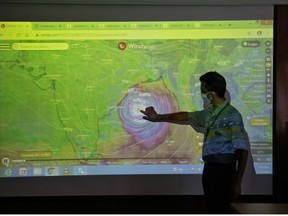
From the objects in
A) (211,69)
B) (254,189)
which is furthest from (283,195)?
(211,69)

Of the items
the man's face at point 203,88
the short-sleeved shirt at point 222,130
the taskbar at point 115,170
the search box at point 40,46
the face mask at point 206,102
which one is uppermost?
the search box at point 40,46

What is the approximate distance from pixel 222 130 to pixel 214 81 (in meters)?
0.38

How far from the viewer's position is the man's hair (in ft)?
10.5

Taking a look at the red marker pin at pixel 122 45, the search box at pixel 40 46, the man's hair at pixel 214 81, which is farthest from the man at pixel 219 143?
the search box at pixel 40 46

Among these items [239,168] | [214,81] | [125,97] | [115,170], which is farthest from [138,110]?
[239,168]

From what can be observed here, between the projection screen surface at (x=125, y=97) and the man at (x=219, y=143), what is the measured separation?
0.05 metres

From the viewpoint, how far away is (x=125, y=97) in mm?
3229

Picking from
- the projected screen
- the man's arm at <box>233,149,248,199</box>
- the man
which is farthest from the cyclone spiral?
the man's arm at <box>233,149,248,199</box>

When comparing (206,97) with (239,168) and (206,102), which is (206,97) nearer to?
(206,102)

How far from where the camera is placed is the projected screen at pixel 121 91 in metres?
3.19

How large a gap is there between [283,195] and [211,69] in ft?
3.63

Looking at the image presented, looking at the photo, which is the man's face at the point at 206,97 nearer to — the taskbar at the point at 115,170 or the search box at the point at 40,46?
the taskbar at the point at 115,170

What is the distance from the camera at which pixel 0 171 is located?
319cm

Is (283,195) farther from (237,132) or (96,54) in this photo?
(96,54)
